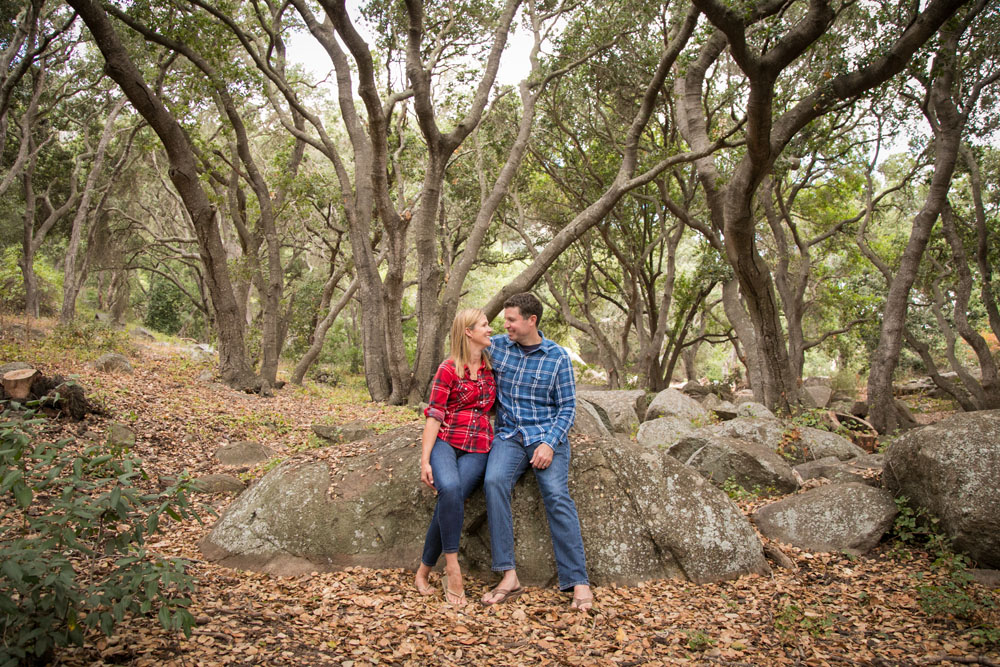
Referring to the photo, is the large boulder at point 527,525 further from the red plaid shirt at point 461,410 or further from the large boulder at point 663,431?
the large boulder at point 663,431

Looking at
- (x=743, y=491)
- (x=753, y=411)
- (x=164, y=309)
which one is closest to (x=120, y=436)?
(x=743, y=491)

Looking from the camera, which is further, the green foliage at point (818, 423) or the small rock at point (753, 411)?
the small rock at point (753, 411)

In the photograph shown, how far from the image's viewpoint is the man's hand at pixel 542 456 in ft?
12.7

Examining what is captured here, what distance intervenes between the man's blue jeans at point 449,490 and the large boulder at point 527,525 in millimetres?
322

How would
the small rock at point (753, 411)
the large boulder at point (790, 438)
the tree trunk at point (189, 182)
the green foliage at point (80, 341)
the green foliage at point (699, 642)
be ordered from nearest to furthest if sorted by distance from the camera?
the green foliage at point (699, 642) < the large boulder at point (790, 438) < the tree trunk at point (189, 182) < the small rock at point (753, 411) < the green foliage at point (80, 341)

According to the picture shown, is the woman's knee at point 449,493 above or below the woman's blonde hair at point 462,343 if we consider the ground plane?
below

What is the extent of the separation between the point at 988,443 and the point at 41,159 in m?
24.5

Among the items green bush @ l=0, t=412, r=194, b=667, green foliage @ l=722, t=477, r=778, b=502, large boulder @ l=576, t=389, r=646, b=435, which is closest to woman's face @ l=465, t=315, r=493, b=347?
green bush @ l=0, t=412, r=194, b=667

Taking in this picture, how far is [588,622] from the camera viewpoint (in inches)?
139

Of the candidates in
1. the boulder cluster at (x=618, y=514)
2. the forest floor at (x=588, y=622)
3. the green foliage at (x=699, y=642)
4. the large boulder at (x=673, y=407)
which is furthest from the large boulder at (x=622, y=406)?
the green foliage at (x=699, y=642)

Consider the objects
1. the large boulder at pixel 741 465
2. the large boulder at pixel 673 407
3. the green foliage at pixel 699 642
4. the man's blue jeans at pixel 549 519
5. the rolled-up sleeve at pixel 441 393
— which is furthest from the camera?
the large boulder at pixel 673 407

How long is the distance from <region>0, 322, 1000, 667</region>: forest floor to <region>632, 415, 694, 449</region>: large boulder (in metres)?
3.51

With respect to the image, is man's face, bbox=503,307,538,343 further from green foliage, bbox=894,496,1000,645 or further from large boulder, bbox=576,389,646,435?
large boulder, bbox=576,389,646,435

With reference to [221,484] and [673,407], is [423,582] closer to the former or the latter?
[221,484]
